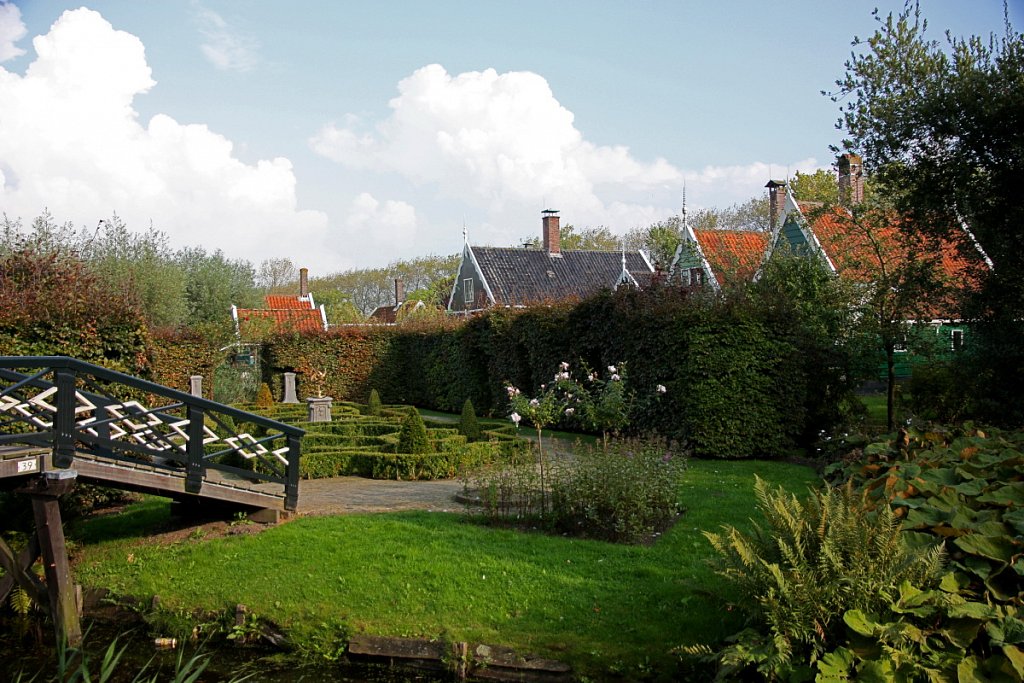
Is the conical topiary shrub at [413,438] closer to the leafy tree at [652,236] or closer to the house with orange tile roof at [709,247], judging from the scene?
the house with orange tile roof at [709,247]

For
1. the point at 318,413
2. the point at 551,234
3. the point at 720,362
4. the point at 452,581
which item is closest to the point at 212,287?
the point at 551,234

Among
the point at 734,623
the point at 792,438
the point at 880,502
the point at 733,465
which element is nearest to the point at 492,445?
the point at 733,465

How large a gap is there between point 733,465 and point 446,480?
4731mm

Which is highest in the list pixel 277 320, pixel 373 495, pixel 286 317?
pixel 286 317

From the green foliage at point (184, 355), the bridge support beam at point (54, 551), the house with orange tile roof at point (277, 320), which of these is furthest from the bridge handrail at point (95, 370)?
the house with orange tile roof at point (277, 320)

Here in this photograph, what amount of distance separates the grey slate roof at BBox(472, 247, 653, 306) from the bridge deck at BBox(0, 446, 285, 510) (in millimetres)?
26370

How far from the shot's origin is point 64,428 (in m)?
8.42

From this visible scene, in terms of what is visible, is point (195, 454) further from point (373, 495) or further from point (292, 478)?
point (373, 495)

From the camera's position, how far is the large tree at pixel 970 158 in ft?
35.8

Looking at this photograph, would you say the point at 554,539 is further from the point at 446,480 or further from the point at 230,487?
the point at 446,480

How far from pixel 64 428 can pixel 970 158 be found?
37.6 feet

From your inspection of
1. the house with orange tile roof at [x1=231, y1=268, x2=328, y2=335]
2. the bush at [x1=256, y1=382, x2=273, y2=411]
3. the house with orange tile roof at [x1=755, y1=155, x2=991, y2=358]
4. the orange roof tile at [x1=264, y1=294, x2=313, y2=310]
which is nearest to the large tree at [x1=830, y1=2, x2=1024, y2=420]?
the house with orange tile roof at [x1=755, y1=155, x2=991, y2=358]

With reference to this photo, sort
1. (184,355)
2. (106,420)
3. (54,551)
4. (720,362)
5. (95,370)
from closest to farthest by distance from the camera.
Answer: (95,370)
(54,551)
(106,420)
(720,362)
(184,355)

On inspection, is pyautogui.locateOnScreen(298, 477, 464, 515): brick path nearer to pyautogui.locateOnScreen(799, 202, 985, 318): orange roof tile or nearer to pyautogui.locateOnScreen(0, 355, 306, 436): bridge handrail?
pyautogui.locateOnScreen(0, 355, 306, 436): bridge handrail
